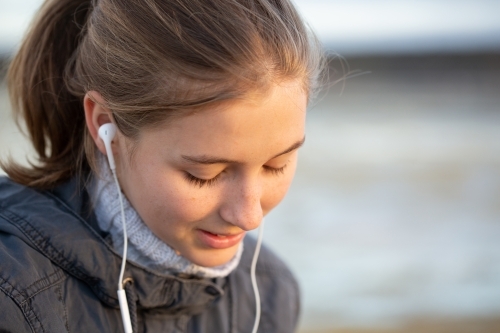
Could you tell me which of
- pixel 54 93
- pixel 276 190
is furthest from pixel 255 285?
pixel 54 93

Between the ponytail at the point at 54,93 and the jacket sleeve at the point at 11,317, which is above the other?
the ponytail at the point at 54,93

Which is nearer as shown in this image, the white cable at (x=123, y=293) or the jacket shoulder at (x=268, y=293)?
the white cable at (x=123, y=293)

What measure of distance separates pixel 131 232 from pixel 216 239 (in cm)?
23

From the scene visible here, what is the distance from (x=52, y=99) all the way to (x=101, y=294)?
570mm

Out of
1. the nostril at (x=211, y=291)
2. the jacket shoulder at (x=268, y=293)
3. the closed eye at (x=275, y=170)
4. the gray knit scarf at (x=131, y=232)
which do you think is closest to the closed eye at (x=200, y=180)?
the closed eye at (x=275, y=170)

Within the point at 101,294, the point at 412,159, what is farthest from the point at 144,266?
the point at 412,159

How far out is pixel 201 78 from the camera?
56.5 inches

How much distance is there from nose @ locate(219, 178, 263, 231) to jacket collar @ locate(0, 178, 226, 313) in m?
0.29

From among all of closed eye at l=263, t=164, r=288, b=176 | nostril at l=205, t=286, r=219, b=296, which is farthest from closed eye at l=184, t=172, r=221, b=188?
nostril at l=205, t=286, r=219, b=296

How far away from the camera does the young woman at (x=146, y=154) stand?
4.77 feet

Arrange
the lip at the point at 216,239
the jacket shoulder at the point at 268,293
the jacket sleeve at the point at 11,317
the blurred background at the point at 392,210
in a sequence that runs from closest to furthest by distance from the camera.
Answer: the jacket sleeve at the point at 11,317, the lip at the point at 216,239, the jacket shoulder at the point at 268,293, the blurred background at the point at 392,210

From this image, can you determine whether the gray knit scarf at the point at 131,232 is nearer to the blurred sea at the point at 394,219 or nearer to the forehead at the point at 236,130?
the forehead at the point at 236,130

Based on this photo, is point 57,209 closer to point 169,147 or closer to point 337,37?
point 169,147

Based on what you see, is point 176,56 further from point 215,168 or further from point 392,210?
point 392,210
